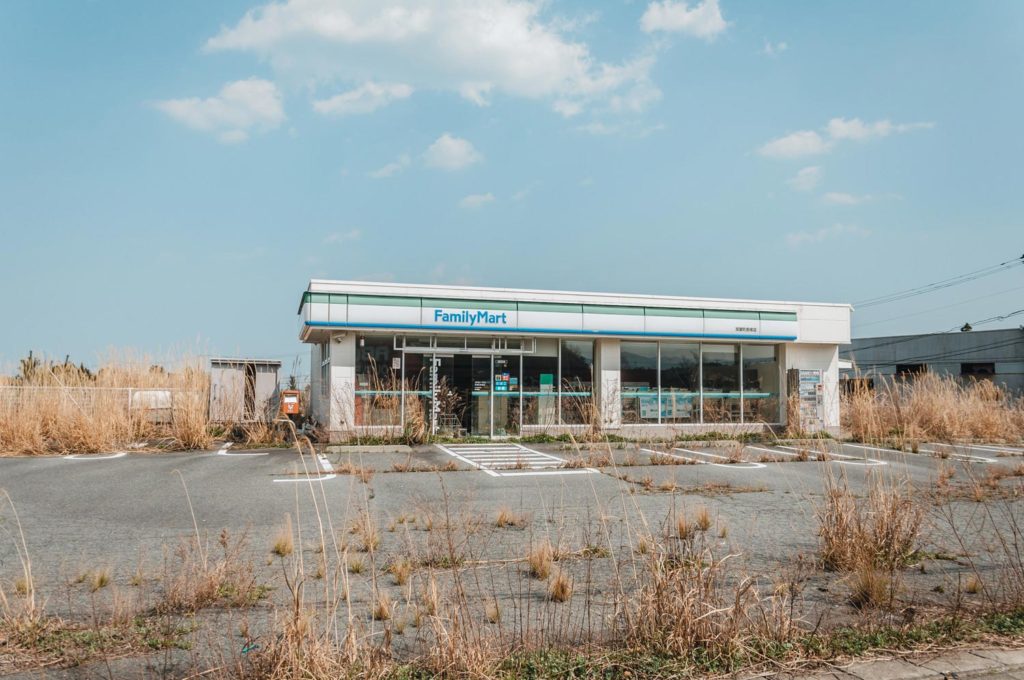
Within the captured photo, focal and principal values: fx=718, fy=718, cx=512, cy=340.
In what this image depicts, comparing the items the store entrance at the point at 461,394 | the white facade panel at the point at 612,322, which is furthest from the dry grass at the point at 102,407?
the white facade panel at the point at 612,322

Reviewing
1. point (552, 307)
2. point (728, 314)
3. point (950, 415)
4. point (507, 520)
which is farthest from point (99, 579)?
point (950, 415)

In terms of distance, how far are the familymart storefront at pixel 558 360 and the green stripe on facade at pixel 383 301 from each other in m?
0.03

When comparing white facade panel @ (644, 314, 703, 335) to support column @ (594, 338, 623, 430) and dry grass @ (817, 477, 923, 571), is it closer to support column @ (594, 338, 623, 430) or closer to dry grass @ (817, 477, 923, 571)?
support column @ (594, 338, 623, 430)

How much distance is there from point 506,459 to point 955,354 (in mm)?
46228

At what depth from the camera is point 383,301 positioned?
1930cm

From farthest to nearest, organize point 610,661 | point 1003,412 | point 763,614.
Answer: point 1003,412
point 763,614
point 610,661

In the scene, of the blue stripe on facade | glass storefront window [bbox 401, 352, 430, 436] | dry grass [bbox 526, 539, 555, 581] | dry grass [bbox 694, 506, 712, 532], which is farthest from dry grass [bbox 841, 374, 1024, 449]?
dry grass [bbox 526, 539, 555, 581]

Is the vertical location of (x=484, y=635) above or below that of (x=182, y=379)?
below

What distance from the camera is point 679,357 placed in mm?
22688

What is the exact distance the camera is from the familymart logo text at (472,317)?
778 inches

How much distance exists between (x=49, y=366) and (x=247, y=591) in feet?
56.0

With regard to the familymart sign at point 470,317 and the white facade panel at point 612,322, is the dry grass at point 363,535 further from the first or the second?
the white facade panel at point 612,322

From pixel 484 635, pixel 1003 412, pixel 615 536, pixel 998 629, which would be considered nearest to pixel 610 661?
pixel 484 635

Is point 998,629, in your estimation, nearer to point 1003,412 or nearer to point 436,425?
point 436,425
